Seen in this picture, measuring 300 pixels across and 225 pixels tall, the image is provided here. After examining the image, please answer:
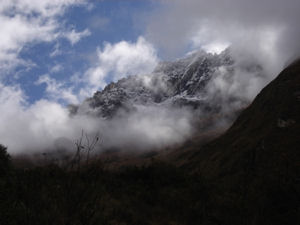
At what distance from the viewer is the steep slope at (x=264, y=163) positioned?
9664 millimetres

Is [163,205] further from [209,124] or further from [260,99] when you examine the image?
[209,124]

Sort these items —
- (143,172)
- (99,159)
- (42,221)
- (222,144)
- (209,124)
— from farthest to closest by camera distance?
1. (209,124)
2. (222,144)
3. (143,172)
4. (99,159)
5. (42,221)

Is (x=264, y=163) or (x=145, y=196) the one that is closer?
(x=145, y=196)

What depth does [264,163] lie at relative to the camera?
138 ft

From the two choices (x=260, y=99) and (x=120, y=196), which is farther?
(x=260, y=99)

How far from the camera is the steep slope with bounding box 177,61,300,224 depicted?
966cm

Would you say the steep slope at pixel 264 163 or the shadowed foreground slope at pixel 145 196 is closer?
the shadowed foreground slope at pixel 145 196

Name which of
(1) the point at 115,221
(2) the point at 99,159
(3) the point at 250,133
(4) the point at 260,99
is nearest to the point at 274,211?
(1) the point at 115,221

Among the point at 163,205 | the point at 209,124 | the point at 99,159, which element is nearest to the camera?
the point at 99,159

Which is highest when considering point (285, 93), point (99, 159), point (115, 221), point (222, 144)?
point (285, 93)

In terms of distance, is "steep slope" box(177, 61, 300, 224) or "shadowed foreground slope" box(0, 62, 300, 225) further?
"steep slope" box(177, 61, 300, 224)

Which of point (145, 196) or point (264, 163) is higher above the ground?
point (264, 163)

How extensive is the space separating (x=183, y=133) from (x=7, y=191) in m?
192

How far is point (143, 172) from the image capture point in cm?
2088
